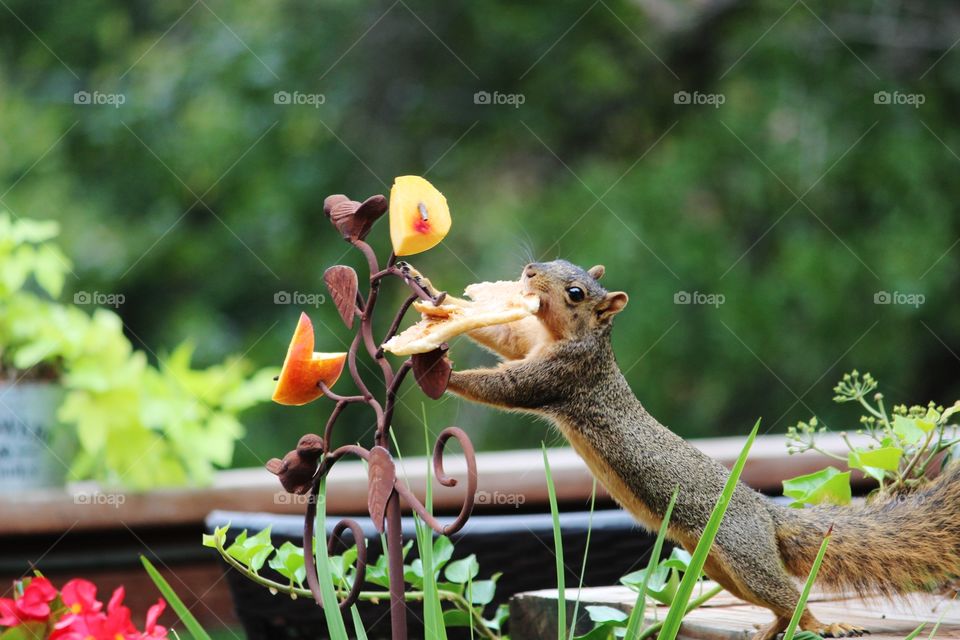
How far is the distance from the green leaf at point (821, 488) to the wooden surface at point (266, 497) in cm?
62

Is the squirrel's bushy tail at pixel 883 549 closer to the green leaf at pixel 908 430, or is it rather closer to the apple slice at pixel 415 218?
the green leaf at pixel 908 430

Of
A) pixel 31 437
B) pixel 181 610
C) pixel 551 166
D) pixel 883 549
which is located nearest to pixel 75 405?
pixel 31 437

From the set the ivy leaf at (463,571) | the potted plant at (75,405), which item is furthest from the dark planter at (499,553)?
the potted plant at (75,405)

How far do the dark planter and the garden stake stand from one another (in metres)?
0.38

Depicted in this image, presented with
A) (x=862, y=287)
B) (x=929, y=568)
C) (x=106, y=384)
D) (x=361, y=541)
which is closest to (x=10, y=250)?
(x=106, y=384)

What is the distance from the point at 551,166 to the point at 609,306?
4.82 metres

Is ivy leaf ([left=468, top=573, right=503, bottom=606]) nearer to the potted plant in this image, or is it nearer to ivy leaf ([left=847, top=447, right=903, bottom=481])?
ivy leaf ([left=847, top=447, right=903, bottom=481])

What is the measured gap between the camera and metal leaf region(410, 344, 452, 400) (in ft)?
3.06

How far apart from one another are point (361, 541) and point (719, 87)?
16.8 feet

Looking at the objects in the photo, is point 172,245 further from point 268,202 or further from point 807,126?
point 807,126

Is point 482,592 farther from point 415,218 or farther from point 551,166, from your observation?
point 551,166

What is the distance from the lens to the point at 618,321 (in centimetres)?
506

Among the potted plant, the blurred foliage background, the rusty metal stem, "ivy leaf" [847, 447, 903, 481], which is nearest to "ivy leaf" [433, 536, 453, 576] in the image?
the rusty metal stem

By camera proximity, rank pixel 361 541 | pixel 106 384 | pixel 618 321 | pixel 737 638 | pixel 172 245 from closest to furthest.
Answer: pixel 361 541 < pixel 737 638 < pixel 106 384 < pixel 618 321 < pixel 172 245
